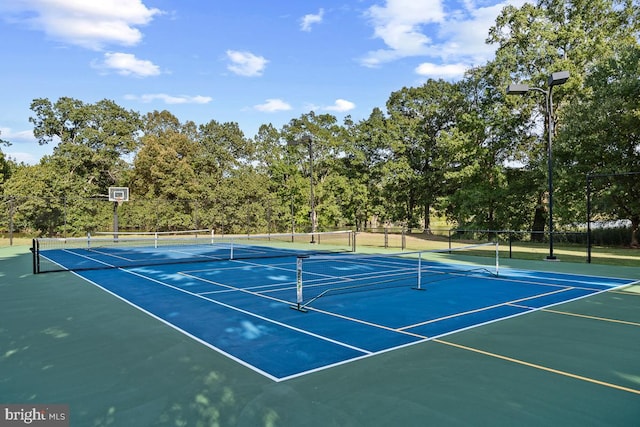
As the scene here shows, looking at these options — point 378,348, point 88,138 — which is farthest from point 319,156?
point 378,348

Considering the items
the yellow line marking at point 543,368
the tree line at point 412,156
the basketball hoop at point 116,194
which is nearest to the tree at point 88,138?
the tree line at point 412,156

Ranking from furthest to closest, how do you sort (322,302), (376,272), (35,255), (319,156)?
(319,156) → (376,272) → (35,255) → (322,302)

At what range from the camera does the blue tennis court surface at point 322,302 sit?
20.8 feet

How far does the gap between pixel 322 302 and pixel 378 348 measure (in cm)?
338

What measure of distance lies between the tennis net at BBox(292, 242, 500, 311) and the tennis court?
15cm

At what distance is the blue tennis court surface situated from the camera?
6.34m

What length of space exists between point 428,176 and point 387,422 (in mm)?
37032

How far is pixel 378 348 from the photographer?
6.23 meters

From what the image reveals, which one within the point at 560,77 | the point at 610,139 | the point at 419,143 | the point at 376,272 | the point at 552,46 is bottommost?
the point at 376,272

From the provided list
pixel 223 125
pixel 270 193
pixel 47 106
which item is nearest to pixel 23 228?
pixel 47 106

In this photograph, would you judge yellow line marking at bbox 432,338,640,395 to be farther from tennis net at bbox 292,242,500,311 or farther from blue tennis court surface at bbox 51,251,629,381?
tennis net at bbox 292,242,500,311

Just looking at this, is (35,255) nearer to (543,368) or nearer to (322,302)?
(322,302)

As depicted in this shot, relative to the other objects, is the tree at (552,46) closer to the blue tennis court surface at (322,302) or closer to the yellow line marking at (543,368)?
the blue tennis court surface at (322,302)

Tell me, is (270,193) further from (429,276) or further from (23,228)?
(429,276)
